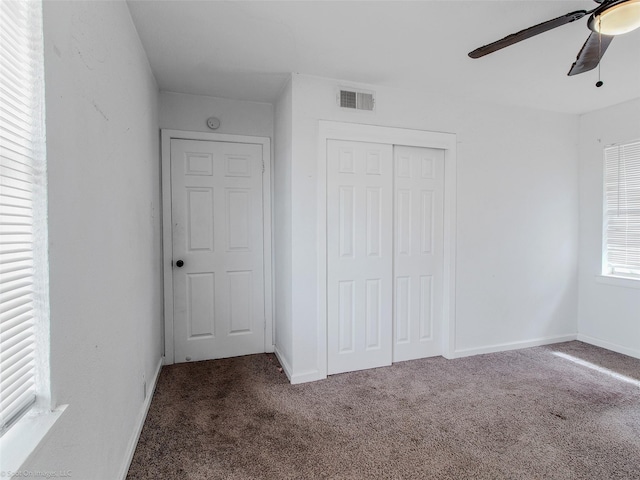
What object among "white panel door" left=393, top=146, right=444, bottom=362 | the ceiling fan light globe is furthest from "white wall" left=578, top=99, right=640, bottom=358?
the ceiling fan light globe

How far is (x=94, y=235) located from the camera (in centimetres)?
128

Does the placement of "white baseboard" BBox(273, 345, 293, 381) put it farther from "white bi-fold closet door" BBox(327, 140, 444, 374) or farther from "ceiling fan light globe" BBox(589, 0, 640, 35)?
"ceiling fan light globe" BBox(589, 0, 640, 35)

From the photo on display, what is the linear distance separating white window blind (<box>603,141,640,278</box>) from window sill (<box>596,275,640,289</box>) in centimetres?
8

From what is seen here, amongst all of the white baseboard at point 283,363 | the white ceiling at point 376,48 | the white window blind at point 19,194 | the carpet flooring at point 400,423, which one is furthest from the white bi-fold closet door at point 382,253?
the white window blind at point 19,194

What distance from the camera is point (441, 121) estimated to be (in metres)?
3.07

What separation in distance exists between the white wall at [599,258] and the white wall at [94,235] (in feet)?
14.3

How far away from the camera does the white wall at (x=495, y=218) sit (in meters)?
2.67

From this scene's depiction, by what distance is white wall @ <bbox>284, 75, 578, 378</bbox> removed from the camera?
2674mm

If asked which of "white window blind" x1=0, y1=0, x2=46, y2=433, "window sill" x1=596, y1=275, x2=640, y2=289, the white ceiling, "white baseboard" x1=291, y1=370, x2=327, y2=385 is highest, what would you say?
the white ceiling

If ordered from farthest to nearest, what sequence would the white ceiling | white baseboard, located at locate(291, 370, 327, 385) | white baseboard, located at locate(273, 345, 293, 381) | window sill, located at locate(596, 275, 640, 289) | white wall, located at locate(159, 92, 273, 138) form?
window sill, located at locate(596, 275, 640, 289)
white wall, located at locate(159, 92, 273, 138)
white baseboard, located at locate(273, 345, 293, 381)
white baseboard, located at locate(291, 370, 327, 385)
the white ceiling

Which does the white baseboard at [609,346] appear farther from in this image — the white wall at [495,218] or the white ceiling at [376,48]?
the white ceiling at [376,48]

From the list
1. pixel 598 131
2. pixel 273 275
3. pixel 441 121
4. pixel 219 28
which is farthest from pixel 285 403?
pixel 598 131

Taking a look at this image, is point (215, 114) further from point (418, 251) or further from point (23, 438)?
point (23, 438)

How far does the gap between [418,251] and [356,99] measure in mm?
1493
